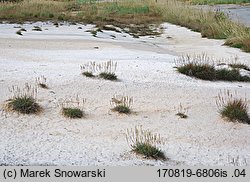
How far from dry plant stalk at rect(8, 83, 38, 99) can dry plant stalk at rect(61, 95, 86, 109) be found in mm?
676

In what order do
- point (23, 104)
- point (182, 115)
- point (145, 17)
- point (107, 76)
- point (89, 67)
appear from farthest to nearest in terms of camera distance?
point (145, 17)
point (89, 67)
point (107, 76)
point (182, 115)
point (23, 104)

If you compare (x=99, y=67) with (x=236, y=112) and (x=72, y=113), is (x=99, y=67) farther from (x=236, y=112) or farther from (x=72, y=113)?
(x=236, y=112)

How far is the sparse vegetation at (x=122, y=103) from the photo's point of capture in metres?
8.86

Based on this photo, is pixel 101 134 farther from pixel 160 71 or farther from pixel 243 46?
pixel 243 46

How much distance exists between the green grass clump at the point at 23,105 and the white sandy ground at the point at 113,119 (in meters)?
0.17

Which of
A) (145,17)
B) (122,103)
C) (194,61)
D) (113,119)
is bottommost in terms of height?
(145,17)

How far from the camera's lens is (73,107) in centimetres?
891

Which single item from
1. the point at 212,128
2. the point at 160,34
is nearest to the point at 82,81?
the point at 212,128

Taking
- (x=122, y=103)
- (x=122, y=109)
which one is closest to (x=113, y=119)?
(x=122, y=109)

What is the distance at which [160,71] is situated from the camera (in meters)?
12.4

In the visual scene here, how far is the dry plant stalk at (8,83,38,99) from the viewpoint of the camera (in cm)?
912

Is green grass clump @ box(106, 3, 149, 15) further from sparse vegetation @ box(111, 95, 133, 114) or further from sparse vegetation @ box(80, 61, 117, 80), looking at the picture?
sparse vegetation @ box(111, 95, 133, 114)

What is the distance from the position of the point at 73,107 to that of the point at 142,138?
213 centimetres

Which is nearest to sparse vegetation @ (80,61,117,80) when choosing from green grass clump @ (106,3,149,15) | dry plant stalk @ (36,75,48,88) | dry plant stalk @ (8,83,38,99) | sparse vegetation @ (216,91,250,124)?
dry plant stalk @ (36,75,48,88)
